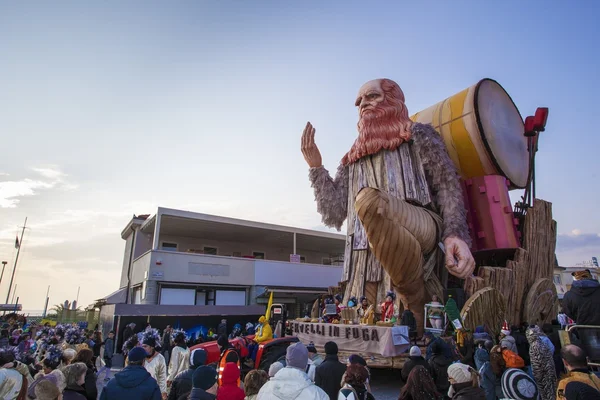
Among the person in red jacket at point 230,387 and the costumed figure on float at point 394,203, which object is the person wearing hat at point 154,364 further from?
the costumed figure on float at point 394,203

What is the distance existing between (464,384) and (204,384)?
2.23 m

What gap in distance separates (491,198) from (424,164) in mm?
2428

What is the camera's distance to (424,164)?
406 inches

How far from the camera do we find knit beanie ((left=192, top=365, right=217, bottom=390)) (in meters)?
3.38

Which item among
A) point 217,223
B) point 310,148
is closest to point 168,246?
point 217,223

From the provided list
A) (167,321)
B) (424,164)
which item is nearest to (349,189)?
(424,164)

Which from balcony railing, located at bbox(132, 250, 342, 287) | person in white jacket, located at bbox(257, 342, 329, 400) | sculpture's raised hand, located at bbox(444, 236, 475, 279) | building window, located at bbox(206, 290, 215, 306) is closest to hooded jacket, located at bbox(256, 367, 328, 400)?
person in white jacket, located at bbox(257, 342, 329, 400)

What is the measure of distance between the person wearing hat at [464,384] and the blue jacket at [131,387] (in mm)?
2622

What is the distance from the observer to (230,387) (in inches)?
140

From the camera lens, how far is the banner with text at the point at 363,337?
7.32m

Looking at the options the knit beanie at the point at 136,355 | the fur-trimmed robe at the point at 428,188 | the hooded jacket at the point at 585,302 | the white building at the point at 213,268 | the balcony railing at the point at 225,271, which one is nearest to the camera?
the knit beanie at the point at 136,355

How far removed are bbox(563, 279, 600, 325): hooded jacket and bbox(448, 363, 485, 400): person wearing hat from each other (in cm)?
227

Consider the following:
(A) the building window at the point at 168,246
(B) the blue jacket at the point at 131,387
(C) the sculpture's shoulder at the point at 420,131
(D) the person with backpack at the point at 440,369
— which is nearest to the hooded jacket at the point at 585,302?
(D) the person with backpack at the point at 440,369

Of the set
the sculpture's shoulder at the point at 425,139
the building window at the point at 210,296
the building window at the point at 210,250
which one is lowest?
the building window at the point at 210,296
